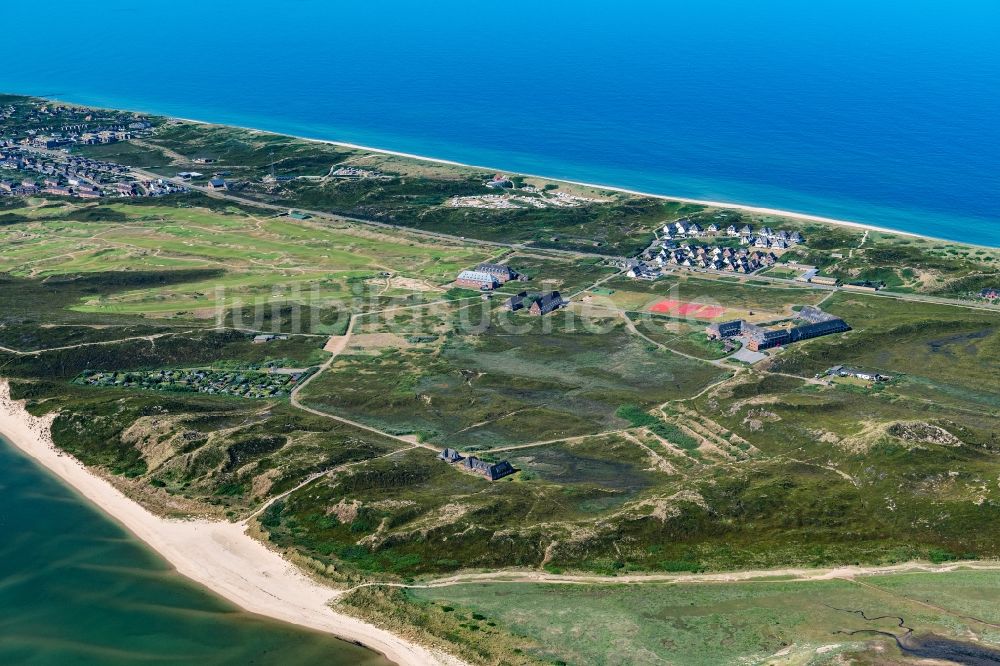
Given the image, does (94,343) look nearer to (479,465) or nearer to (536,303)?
(536,303)

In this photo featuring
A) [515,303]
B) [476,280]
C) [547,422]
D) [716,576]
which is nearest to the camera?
[716,576]

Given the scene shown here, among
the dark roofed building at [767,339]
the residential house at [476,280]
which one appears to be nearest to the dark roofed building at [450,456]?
the dark roofed building at [767,339]

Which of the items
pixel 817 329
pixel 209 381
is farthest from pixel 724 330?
pixel 209 381

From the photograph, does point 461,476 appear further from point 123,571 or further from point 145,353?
point 145,353

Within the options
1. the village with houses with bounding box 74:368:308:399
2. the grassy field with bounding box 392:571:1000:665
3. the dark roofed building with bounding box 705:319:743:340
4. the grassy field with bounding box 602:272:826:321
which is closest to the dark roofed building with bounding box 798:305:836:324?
the grassy field with bounding box 602:272:826:321

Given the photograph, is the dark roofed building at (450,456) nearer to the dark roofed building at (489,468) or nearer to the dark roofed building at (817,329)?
the dark roofed building at (489,468)
